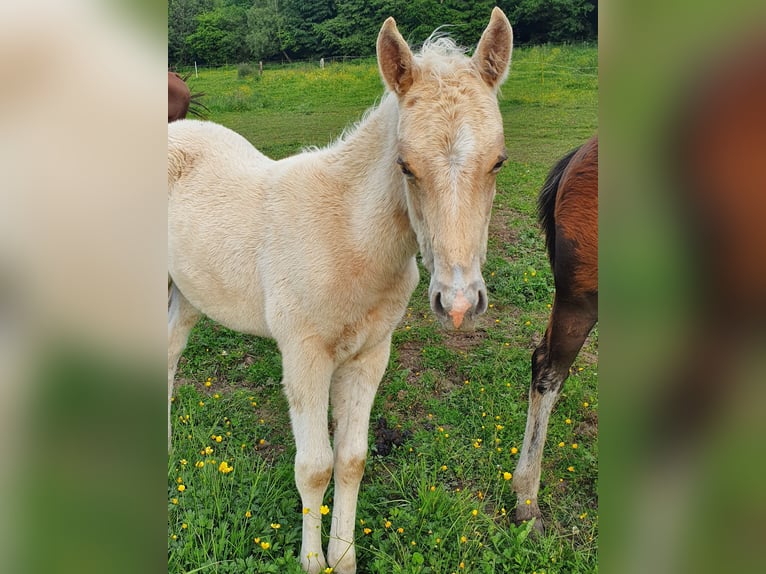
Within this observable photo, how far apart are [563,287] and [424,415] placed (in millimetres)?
1214

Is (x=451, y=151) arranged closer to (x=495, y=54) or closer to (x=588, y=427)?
(x=495, y=54)

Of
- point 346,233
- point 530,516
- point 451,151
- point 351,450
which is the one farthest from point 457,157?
point 530,516

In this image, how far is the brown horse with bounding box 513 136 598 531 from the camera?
7.03 ft

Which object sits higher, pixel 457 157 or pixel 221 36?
pixel 221 36

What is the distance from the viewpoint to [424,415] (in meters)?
3.04

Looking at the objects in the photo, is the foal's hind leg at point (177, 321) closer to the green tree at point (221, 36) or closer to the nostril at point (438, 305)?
the green tree at point (221, 36)

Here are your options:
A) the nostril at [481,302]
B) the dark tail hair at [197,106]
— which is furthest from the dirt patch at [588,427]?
the dark tail hair at [197,106]

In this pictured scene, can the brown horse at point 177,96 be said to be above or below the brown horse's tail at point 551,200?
above

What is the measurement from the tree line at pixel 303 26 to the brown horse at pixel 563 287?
1.14m

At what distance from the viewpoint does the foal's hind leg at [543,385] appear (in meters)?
2.31
